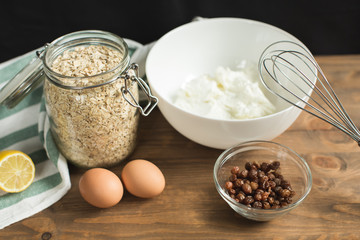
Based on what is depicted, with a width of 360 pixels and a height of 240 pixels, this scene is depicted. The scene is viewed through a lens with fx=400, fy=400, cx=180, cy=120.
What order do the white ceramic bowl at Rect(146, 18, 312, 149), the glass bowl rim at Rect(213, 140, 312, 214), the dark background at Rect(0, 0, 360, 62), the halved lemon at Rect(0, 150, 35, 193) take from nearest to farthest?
the glass bowl rim at Rect(213, 140, 312, 214) < the halved lemon at Rect(0, 150, 35, 193) < the white ceramic bowl at Rect(146, 18, 312, 149) < the dark background at Rect(0, 0, 360, 62)

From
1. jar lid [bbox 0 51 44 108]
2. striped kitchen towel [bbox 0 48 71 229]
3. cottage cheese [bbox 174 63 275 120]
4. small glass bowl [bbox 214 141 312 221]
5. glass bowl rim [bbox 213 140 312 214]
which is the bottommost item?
striped kitchen towel [bbox 0 48 71 229]

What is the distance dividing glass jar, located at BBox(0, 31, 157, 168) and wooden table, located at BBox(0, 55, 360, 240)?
8 centimetres

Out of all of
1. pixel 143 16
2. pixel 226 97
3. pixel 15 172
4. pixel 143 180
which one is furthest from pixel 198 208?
pixel 143 16

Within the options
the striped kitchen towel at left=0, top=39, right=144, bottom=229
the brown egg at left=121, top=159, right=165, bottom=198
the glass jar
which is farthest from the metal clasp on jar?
the striped kitchen towel at left=0, top=39, right=144, bottom=229

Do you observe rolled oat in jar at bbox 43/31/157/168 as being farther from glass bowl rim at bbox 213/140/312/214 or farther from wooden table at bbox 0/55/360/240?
glass bowl rim at bbox 213/140/312/214

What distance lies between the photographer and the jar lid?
928mm

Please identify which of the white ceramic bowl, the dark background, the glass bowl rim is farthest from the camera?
the dark background

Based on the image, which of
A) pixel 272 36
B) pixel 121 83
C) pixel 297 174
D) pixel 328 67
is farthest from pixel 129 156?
pixel 328 67

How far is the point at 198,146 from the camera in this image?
104 centimetres

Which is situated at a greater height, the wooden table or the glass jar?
the glass jar

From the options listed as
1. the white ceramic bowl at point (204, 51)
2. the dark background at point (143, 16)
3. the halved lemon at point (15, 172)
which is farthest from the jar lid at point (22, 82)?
the dark background at point (143, 16)

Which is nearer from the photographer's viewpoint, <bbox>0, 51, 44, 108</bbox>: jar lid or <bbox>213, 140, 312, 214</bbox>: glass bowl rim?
<bbox>213, 140, 312, 214</bbox>: glass bowl rim

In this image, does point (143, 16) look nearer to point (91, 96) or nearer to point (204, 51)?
point (204, 51)

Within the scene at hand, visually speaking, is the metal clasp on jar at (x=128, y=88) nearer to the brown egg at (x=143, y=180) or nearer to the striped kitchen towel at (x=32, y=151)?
the brown egg at (x=143, y=180)
